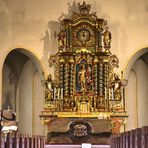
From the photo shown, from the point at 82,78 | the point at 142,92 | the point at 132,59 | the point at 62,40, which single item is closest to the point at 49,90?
the point at 82,78

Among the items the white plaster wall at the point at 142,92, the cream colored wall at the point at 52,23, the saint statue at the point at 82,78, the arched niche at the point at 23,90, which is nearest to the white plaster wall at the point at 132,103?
the white plaster wall at the point at 142,92

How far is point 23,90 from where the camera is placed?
70.4ft

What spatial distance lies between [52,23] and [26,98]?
3.47 m

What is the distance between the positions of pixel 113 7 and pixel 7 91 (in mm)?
5564

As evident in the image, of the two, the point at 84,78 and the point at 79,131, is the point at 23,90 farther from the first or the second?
the point at 79,131

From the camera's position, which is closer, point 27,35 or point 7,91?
point 27,35

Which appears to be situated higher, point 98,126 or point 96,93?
point 96,93

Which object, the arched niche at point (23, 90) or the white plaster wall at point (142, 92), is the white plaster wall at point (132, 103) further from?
the arched niche at point (23, 90)

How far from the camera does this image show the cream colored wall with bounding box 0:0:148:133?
779 inches

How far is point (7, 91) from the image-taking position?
2130cm

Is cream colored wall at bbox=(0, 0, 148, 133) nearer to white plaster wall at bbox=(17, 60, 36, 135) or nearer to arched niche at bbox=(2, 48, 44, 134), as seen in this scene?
arched niche at bbox=(2, 48, 44, 134)

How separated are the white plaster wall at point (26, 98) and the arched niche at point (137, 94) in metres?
4.00

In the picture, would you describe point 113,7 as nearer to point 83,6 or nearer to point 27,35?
point 83,6

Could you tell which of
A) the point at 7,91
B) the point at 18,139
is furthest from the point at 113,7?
the point at 18,139
